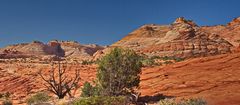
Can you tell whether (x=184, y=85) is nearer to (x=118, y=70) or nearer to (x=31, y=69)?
(x=118, y=70)

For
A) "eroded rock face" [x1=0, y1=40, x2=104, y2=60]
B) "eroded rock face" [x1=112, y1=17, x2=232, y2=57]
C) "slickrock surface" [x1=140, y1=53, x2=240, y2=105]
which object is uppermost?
"eroded rock face" [x1=0, y1=40, x2=104, y2=60]

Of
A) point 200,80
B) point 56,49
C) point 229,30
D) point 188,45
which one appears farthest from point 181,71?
point 56,49

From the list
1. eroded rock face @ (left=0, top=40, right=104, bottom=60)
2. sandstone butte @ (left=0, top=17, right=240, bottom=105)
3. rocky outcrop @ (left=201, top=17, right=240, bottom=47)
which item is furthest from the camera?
eroded rock face @ (left=0, top=40, right=104, bottom=60)

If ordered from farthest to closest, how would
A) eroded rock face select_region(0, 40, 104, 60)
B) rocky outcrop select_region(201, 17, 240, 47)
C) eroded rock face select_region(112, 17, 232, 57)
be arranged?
eroded rock face select_region(0, 40, 104, 60)
rocky outcrop select_region(201, 17, 240, 47)
eroded rock face select_region(112, 17, 232, 57)

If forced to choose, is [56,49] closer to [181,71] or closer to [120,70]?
[181,71]

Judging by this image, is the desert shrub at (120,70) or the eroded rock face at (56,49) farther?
the eroded rock face at (56,49)

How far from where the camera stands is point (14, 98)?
1898 inches

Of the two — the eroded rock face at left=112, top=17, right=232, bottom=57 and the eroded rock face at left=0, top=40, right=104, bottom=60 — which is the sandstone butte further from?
the eroded rock face at left=0, top=40, right=104, bottom=60

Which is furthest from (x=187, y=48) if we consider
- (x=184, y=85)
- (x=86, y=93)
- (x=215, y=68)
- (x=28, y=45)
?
(x=28, y=45)

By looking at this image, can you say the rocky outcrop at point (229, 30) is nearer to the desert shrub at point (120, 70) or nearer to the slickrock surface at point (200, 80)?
the slickrock surface at point (200, 80)

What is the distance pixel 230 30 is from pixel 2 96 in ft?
243

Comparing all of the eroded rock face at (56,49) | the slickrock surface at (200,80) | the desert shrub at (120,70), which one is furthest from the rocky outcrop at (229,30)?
the desert shrub at (120,70)

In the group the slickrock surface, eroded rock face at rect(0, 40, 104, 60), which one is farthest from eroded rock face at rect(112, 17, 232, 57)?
eroded rock face at rect(0, 40, 104, 60)

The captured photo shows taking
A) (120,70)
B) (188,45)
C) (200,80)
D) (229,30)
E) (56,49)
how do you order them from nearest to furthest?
(120,70) < (200,80) < (188,45) < (229,30) < (56,49)
